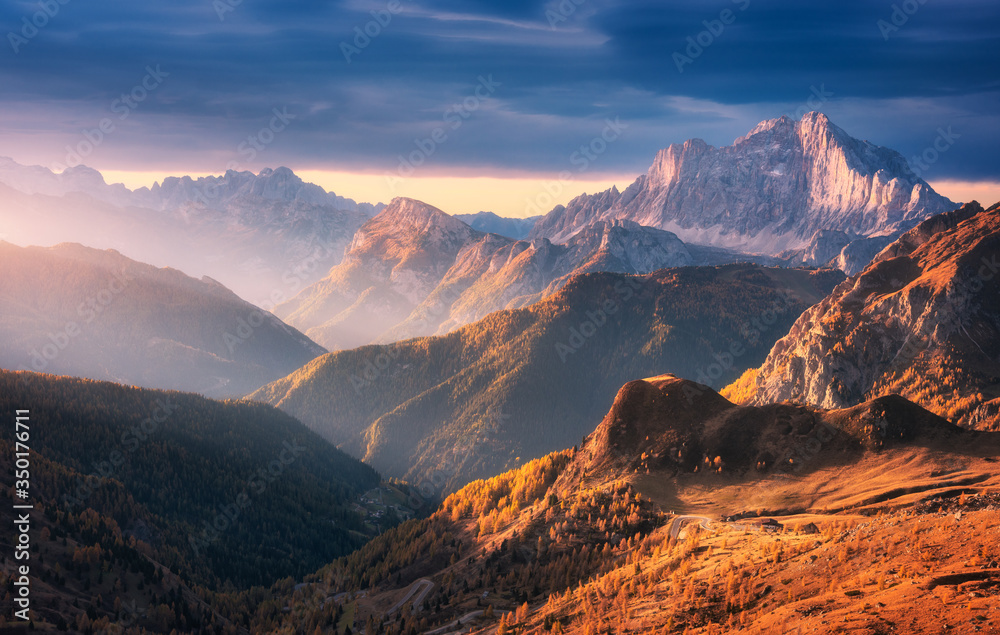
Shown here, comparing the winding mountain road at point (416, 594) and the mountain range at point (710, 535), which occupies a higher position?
the mountain range at point (710, 535)

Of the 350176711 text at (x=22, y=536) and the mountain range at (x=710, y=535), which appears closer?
the mountain range at (x=710, y=535)

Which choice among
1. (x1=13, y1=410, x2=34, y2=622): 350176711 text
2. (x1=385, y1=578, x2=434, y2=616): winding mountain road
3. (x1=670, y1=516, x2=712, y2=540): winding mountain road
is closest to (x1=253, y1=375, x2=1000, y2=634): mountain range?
(x1=385, y1=578, x2=434, y2=616): winding mountain road

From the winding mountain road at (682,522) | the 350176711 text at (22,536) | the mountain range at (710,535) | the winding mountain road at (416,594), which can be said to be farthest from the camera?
the winding mountain road at (416,594)

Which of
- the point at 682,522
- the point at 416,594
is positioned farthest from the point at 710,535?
the point at 416,594

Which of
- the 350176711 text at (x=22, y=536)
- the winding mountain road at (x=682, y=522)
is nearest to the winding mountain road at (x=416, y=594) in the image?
the winding mountain road at (x=682, y=522)

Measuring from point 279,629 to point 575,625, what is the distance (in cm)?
10997

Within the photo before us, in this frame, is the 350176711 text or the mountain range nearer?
the mountain range

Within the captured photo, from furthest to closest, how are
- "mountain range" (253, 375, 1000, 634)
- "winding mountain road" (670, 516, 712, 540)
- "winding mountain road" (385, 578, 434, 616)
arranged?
1. "winding mountain road" (385, 578, 434, 616)
2. "winding mountain road" (670, 516, 712, 540)
3. "mountain range" (253, 375, 1000, 634)

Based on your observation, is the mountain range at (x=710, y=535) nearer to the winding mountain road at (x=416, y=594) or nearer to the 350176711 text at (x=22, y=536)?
the winding mountain road at (x=416, y=594)

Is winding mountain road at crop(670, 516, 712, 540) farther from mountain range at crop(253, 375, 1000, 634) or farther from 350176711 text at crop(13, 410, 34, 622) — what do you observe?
350176711 text at crop(13, 410, 34, 622)

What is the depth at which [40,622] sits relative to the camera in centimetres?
12162

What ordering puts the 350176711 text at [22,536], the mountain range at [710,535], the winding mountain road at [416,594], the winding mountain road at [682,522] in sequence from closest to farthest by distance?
the mountain range at [710,535]
the winding mountain road at [682,522]
the 350176711 text at [22,536]
the winding mountain road at [416,594]

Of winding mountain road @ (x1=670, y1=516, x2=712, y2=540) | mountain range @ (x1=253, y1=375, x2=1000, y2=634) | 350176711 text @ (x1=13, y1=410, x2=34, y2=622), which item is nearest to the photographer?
mountain range @ (x1=253, y1=375, x2=1000, y2=634)

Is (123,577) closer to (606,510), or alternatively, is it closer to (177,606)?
(177,606)
